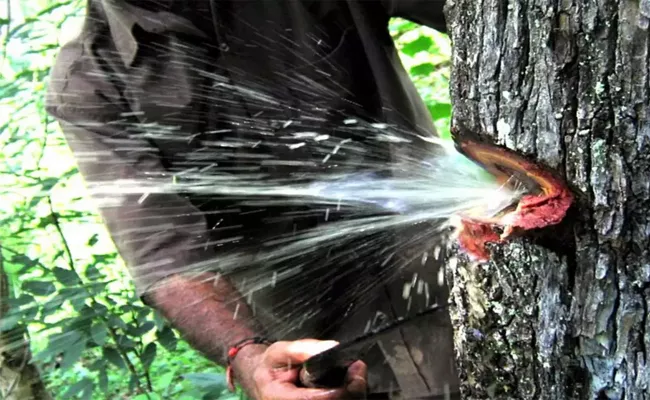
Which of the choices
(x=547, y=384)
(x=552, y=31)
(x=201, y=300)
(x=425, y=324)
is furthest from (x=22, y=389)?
(x=552, y=31)

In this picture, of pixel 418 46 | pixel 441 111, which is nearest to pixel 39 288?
pixel 441 111

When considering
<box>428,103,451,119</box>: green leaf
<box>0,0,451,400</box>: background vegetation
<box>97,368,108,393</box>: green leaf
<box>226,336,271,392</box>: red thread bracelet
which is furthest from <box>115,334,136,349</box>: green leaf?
<box>428,103,451,119</box>: green leaf

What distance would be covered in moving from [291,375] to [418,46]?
5.23 ft

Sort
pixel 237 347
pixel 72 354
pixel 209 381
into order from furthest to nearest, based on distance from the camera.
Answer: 1. pixel 72 354
2. pixel 209 381
3. pixel 237 347

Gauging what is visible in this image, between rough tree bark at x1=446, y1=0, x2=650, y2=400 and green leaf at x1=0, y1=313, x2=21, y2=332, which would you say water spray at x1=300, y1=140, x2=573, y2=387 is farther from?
green leaf at x1=0, y1=313, x2=21, y2=332

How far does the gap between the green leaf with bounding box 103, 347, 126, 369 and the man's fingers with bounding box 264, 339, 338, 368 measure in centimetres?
102

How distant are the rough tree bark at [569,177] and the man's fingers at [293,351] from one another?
1.46 ft

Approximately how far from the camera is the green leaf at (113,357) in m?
2.41

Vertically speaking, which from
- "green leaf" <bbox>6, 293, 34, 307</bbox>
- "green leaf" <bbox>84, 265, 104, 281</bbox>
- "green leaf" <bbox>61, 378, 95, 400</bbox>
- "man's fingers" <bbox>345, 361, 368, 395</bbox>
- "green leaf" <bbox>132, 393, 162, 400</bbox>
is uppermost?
"green leaf" <bbox>84, 265, 104, 281</bbox>

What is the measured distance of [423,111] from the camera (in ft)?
6.91

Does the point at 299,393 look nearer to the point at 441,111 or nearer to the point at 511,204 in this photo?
the point at 511,204

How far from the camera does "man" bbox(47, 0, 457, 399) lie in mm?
1782

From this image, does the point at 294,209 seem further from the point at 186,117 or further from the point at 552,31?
the point at 552,31

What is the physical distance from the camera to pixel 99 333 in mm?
2254
